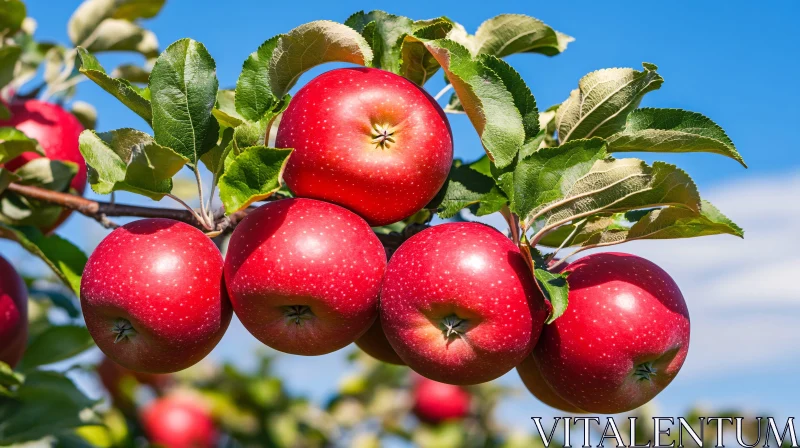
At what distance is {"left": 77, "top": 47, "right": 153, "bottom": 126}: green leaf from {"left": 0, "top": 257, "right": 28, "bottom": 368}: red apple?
855 mm

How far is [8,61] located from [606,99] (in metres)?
1.90

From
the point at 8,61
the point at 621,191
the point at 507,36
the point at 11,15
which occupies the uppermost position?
the point at 11,15

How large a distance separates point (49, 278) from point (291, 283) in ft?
8.95

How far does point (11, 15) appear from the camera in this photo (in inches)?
105

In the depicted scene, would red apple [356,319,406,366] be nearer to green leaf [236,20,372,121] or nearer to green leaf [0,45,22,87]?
green leaf [236,20,372,121]

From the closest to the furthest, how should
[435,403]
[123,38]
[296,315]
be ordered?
[296,315] → [123,38] → [435,403]

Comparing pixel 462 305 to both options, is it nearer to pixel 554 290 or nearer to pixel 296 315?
pixel 554 290

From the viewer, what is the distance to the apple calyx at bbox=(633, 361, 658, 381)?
5.34 feet

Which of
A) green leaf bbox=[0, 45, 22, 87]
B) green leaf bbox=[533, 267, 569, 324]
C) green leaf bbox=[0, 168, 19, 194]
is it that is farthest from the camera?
green leaf bbox=[0, 45, 22, 87]

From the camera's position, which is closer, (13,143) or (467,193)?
(467,193)

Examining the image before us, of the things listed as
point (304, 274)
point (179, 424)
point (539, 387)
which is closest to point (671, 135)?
point (539, 387)

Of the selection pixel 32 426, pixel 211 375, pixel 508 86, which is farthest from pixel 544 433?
pixel 211 375

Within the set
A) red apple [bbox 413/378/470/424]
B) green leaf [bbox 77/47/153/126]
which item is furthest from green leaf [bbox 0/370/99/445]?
red apple [bbox 413/378/470/424]

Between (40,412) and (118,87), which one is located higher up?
(118,87)
